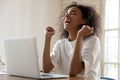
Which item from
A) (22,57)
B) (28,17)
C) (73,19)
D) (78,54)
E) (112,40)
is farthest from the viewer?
(28,17)

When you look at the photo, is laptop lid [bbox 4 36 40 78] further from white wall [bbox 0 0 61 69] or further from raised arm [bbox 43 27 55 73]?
white wall [bbox 0 0 61 69]

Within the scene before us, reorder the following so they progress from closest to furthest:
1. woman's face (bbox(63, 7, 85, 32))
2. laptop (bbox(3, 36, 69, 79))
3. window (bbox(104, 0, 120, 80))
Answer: laptop (bbox(3, 36, 69, 79)) → woman's face (bbox(63, 7, 85, 32)) → window (bbox(104, 0, 120, 80))

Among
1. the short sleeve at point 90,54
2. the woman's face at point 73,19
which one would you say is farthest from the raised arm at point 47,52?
the short sleeve at point 90,54

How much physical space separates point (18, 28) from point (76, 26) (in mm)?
2500

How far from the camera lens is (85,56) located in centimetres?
145

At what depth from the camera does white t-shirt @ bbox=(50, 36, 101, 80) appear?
144 cm

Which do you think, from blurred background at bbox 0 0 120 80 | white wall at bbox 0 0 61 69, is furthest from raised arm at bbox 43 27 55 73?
white wall at bbox 0 0 61 69

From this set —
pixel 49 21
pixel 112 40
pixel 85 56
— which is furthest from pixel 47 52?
pixel 49 21

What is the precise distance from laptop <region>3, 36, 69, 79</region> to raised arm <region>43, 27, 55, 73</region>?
13.1 inches

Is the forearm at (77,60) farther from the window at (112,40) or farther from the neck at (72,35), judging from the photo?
the window at (112,40)

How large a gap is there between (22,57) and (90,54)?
1.45ft

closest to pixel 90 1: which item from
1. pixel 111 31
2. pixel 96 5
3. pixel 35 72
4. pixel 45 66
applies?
pixel 96 5

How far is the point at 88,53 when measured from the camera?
146 cm

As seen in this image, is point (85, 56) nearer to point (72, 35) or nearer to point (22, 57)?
point (72, 35)
